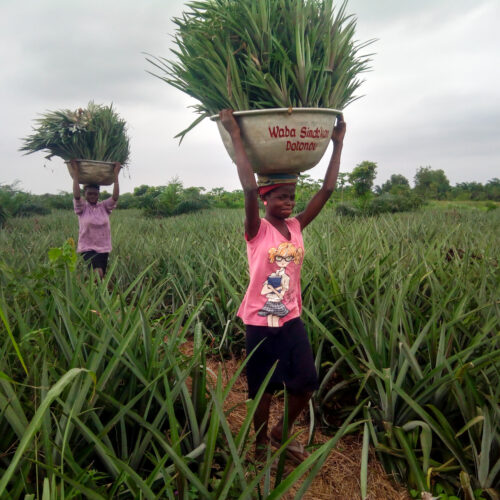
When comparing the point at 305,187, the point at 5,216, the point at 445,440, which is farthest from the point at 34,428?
the point at 305,187

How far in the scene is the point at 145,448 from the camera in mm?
1325

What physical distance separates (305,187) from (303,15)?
15834 millimetres

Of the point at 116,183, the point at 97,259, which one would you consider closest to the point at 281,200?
the point at 116,183

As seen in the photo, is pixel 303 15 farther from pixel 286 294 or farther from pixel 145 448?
pixel 145 448

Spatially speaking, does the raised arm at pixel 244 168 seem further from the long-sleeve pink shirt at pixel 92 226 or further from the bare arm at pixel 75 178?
the long-sleeve pink shirt at pixel 92 226

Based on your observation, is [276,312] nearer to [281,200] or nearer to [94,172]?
[281,200]

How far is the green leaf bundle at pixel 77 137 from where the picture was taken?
3.75m

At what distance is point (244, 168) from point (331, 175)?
0.50 metres

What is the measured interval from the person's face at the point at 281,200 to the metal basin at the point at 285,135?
0.10 m

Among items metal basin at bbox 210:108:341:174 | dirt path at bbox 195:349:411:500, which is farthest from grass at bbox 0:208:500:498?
metal basin at bbox 210:108:341:174

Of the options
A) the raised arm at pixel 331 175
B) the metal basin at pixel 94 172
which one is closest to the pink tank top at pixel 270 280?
the raised arm at pixel 331 175

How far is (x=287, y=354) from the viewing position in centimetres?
173

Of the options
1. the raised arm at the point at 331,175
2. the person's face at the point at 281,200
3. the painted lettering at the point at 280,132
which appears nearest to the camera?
the painted lettering at the point at 280,132

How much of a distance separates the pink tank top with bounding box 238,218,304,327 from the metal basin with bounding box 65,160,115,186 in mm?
2468
